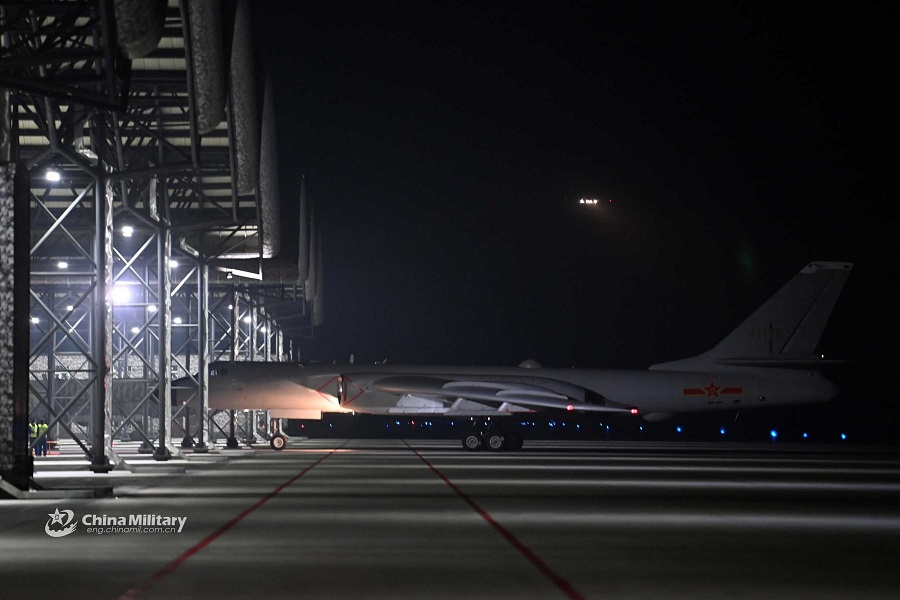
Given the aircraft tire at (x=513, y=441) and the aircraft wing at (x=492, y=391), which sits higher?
the aircraft wing at (x=492, y=391)

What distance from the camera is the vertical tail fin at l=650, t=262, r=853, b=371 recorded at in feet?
189

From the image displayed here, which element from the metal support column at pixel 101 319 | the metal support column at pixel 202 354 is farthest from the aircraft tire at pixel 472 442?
the metal support column at pixel 101 319

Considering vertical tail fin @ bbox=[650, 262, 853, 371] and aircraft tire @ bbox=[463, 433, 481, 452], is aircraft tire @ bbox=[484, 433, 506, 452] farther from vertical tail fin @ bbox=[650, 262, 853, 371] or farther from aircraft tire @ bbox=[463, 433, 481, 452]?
vertical tail fin @ bbox=[650, 262, 853, 371]

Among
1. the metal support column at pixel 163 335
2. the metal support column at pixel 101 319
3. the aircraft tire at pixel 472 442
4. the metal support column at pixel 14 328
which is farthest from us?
the aircraft tire at pixel 472 442

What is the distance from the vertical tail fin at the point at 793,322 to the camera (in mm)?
57469

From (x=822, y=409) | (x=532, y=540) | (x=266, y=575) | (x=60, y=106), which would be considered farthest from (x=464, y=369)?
(x=266, y=575)

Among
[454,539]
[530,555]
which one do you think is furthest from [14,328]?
[530,555]

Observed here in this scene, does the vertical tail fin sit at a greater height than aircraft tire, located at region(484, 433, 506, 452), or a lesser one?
greater

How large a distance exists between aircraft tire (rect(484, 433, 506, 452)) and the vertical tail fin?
10504 millimetres

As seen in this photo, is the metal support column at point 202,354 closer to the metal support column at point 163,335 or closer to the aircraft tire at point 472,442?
the metal support column at point 163,335

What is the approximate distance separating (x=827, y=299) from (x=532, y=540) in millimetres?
Result: 44970

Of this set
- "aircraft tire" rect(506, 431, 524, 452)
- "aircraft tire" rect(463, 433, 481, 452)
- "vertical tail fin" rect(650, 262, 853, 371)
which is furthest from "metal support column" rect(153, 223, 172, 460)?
"vertical tail fin" rect(650, 262, 853, 371)

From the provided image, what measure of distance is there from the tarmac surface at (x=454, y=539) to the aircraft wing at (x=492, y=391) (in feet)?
78.4

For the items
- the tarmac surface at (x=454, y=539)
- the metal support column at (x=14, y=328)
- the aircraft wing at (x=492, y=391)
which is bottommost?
the aircraft wing at (x=492, y=391)
